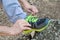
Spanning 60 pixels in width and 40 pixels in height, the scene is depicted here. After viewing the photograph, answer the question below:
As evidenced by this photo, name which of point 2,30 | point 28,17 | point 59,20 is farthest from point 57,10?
point 2,30

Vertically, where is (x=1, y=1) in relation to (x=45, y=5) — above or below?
above

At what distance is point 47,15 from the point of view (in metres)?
4.42

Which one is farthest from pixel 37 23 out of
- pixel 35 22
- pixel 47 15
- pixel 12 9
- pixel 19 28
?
pixel 47 15

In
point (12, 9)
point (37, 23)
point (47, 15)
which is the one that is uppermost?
point (12, 9)

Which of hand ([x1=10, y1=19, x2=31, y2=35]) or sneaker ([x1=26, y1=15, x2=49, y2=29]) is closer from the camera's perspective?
hand ([x1=10, y1=19, x2=31, y2=35])

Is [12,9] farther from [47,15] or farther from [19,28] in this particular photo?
[47,15]

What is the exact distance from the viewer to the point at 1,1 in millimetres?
3070

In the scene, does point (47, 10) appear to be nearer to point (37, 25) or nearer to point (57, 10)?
point (57, 10)

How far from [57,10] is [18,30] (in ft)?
7.52

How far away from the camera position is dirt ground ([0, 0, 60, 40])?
12.2ft

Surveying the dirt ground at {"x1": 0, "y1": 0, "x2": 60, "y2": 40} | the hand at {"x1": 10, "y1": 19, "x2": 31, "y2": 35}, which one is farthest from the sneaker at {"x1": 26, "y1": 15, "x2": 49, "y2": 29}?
the dirt ground at {"x1": 0, "y1": 0, "x2": 60, "y2": 40}

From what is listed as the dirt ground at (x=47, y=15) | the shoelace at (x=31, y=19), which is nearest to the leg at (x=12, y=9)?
the shoelace at (x=31, y=19)

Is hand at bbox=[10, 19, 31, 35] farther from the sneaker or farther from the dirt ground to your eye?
the dirt ground

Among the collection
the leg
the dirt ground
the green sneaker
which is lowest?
the dirt ground
